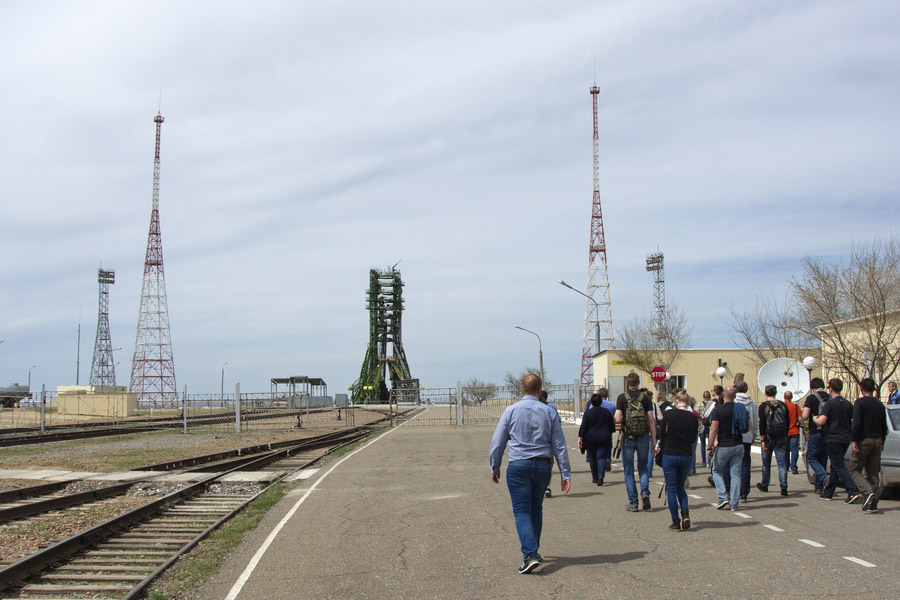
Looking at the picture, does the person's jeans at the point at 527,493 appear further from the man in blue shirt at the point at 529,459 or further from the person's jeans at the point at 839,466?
the person's jeans at the point at 839,466

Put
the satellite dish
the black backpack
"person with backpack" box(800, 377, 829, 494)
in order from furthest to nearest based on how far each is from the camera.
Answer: the satellite dish, the black backpack, "person with backpack" box(800, 377, 829, 494)

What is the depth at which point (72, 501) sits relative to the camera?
1358 centimetres

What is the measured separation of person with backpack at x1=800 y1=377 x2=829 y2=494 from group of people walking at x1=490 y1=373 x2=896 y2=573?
0.05 feet

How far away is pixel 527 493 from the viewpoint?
24.1 ft

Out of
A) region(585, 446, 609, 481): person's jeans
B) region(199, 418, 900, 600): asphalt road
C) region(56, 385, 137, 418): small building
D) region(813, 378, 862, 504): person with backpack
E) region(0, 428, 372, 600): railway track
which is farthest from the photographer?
region(56, 385, 137, 418): small building

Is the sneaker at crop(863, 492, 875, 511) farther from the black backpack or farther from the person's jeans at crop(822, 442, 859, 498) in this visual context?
the black backpack

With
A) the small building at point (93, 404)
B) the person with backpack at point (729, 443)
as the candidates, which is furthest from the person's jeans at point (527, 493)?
the small building at point (93, 404)

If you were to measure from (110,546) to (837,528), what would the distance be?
907 centimetres

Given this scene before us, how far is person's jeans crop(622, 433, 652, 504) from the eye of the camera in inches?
420

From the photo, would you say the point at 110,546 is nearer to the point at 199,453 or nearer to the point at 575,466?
the point at 575,466

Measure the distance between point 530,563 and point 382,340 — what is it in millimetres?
91119

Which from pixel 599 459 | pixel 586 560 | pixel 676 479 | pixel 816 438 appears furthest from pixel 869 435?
pixel 586 560

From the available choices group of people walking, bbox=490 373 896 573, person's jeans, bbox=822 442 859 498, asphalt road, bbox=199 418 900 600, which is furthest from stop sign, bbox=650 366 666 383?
person's jeans, bbox=822 442 859 498

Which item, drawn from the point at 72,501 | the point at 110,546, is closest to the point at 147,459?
the point at 72,501
